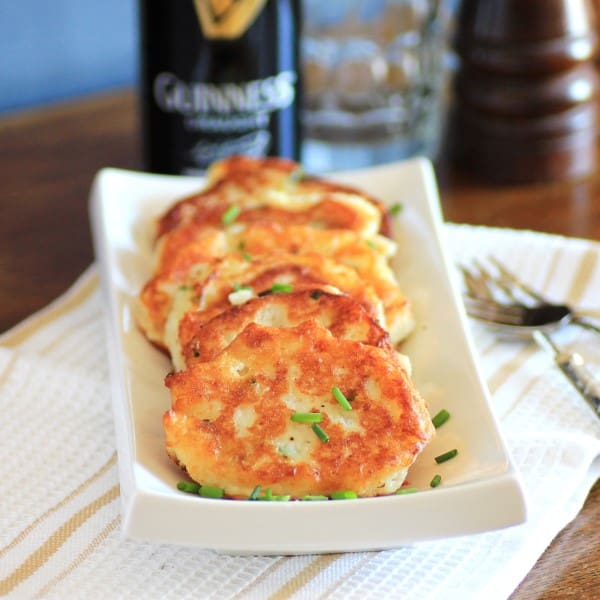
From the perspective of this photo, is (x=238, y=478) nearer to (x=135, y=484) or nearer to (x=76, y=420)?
(x=135, y=484)

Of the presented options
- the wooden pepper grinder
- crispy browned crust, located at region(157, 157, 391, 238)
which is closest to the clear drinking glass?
the wooden pepper grinder

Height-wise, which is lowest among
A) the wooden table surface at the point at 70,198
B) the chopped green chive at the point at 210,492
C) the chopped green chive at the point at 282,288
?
the wooden table surface at the point at 70,198

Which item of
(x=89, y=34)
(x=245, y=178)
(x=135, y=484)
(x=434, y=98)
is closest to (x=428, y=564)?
(x=135, y=484)

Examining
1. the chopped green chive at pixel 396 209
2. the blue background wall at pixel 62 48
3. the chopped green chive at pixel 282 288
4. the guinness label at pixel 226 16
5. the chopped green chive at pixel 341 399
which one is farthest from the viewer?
the blue background wall at pixel 62 48

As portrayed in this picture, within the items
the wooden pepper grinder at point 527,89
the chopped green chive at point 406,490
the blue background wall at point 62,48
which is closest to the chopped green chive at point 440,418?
the chopped green chive at point 406,490

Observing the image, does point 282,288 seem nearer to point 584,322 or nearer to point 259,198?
point 259,198

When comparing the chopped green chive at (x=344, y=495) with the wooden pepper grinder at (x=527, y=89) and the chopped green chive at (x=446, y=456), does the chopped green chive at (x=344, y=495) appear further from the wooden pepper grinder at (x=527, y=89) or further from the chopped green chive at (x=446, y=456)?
the wooden pepper grinder at (x=527, y=89)
